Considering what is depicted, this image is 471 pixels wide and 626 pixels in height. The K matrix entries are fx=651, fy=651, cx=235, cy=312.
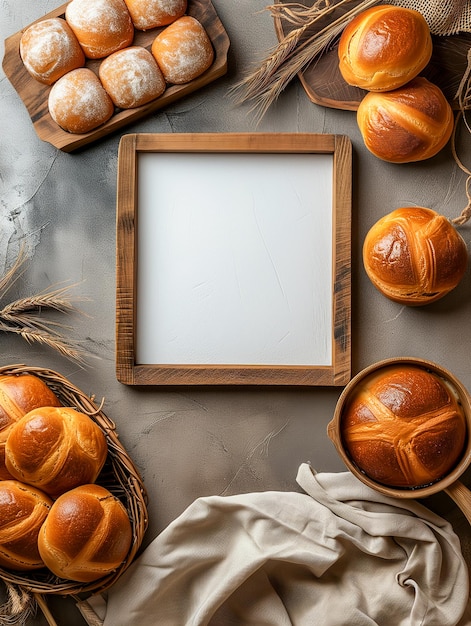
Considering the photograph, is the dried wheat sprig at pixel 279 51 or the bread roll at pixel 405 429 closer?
the bread roll at pixel 405 429

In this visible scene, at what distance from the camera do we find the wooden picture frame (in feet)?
4.27

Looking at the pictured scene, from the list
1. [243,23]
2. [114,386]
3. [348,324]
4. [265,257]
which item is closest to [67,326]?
[114,386]

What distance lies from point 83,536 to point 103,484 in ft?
0.55

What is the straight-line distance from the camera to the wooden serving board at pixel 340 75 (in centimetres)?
128

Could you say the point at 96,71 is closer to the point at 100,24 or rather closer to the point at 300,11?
the point at 100,24

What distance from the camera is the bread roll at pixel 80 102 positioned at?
4.16 ft

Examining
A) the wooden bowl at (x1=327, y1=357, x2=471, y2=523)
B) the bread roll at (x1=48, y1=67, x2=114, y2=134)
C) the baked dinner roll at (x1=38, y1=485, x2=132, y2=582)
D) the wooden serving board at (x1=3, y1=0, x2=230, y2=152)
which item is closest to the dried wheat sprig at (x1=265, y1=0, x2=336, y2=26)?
the wooden serving board at (x1=3, y1=0, x2=230, y2=152)

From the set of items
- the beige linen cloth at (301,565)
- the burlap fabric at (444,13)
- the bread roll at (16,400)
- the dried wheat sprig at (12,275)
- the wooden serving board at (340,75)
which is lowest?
the beige linen cloth at (301,565)

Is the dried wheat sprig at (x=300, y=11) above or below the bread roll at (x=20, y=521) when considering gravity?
above

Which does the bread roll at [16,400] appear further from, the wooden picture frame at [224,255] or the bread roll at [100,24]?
the bread roll at [100,24]

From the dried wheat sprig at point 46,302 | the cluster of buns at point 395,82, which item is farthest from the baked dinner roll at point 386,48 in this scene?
the dried wheat sprig at point 46,302

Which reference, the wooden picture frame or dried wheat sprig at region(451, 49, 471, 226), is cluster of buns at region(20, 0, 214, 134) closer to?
the wooden picture frame

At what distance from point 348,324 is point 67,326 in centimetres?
58

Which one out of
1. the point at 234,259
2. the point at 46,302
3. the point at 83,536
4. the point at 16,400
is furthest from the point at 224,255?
the point at 83,536
